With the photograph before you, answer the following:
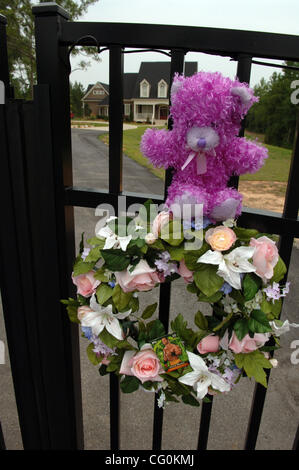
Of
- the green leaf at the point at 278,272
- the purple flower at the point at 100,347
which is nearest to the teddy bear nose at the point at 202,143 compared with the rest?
the green leaf at the point at 278,272

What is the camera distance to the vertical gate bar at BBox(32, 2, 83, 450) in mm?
839

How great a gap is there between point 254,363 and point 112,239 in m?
0.43

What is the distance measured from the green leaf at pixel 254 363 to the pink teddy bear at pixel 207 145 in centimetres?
33

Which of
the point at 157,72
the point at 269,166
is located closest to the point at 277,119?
the point at 269,166

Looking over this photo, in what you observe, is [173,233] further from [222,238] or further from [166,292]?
[166,292]

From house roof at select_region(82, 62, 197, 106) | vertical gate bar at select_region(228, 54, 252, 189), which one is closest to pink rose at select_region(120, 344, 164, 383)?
vertical gate bar at select_region(228, 54, 252, 189)

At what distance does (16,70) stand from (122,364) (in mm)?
19779

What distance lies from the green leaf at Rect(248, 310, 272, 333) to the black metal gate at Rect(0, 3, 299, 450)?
234 millimetres

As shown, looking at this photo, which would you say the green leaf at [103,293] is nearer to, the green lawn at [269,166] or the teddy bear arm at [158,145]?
the teddy bear arm at [158,145]

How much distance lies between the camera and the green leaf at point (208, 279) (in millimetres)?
681

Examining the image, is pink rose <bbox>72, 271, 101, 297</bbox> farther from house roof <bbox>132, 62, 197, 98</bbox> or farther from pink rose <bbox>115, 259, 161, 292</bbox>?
house roof <bbox>132, 62, 197, 98</bbox>

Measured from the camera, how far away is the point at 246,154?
2.32 ft

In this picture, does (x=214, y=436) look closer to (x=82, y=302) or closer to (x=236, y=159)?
(x=82, y=302)

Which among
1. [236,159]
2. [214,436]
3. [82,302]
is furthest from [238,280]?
[214,436]
